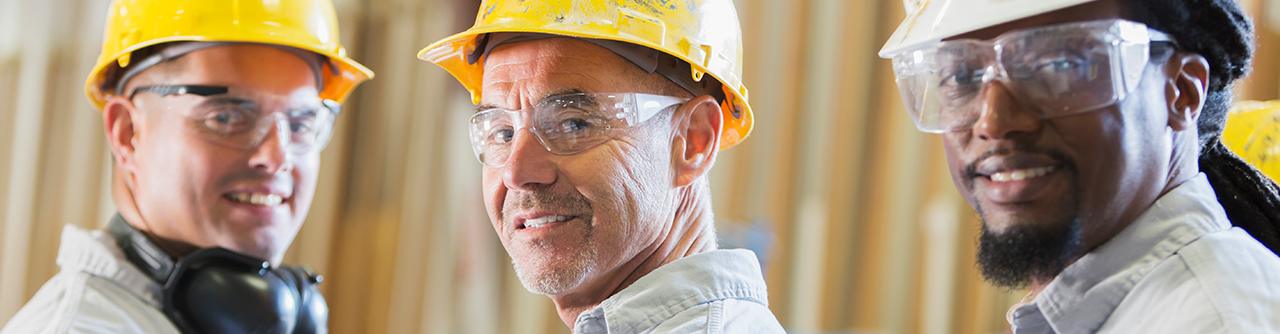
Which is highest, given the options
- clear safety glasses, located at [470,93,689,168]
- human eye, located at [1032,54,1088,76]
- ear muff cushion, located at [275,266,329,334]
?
human eye, located at [1032,54,1088,76]

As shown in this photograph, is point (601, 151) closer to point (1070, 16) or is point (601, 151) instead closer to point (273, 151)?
point (1070, 16)

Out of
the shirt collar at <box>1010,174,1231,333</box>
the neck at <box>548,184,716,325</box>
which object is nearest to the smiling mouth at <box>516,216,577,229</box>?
the neck at <box>548,184,716,325</box>

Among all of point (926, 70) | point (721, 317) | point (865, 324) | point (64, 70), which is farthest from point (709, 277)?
point (64, 70)

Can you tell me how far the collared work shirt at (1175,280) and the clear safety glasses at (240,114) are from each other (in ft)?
6.60

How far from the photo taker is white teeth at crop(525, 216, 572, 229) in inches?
73.5

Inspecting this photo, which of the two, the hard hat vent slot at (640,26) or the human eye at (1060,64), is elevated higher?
the hard hat vent slot at (640,26)

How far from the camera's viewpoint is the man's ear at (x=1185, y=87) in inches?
57.0

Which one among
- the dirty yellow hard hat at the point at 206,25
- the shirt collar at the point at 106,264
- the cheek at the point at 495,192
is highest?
the dirty yellow hard hat at the point at 206,25

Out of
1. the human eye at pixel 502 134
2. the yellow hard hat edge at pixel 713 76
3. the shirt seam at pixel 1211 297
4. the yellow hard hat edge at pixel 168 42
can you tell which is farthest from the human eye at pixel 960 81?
the yellow hard hat edge at pixel 168 42

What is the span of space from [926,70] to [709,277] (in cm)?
57

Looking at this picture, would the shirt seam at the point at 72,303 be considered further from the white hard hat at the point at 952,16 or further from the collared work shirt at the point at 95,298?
the white hard hat at the point at 952,16

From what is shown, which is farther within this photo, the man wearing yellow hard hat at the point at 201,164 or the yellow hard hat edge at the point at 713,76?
the man wearing yellow hard hat at the point at 201,164

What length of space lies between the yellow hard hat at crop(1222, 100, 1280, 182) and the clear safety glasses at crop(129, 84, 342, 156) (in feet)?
7.69

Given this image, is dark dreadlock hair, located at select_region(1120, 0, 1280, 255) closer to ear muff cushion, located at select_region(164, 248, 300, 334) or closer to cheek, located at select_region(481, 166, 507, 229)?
cheek, located at select_region(481, 166, 507, 229)
